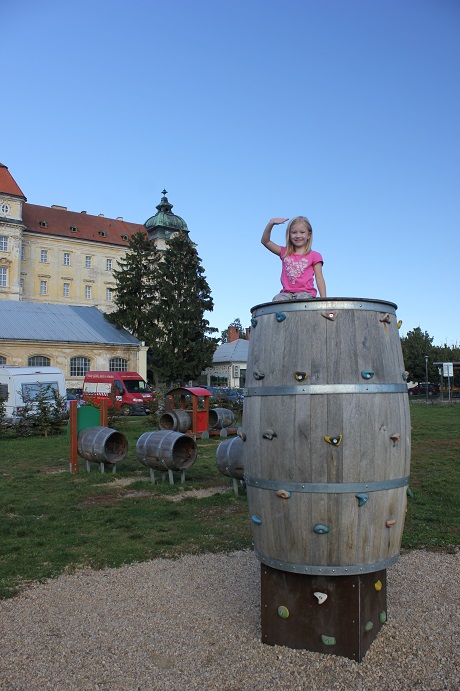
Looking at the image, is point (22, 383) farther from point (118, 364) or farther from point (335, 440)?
point (335, 440)

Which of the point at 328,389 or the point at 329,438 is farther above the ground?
the point at 328,389

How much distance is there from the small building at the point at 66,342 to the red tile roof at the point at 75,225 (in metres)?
25.7

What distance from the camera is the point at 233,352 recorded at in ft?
219

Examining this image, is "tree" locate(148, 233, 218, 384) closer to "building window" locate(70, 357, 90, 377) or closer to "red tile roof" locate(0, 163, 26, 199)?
"building window" locate(70, 357, 90, 377)

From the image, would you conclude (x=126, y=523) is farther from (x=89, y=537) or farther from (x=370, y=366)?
(x=370, y=366)

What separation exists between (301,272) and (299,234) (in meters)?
0.31

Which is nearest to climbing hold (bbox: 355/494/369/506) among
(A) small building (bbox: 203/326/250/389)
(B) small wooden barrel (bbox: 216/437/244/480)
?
(B) small wooden barrel (bbox: 216/437/244/480)

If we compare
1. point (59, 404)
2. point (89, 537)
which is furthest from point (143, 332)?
point (89, 537)

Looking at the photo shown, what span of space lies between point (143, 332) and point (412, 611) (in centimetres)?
4605

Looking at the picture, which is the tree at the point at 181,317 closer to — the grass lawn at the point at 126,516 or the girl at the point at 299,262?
the grass lawn at the point at 126,516

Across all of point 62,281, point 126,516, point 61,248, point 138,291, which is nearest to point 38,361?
point 138,291

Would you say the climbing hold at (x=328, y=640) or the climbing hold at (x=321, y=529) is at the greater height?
the climbing hold at (x=321, y=529)

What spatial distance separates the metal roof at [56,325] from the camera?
40969 millimetres

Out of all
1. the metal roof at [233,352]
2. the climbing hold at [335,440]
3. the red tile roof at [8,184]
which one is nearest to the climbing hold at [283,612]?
the climbing hold at [335,440]
